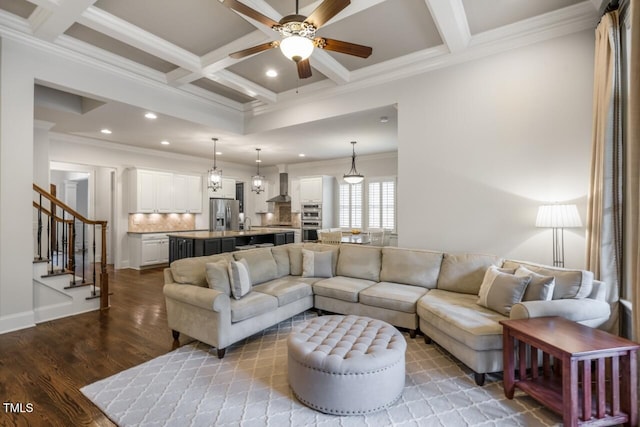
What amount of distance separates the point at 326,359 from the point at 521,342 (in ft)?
4.87

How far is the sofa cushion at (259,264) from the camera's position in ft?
12.7

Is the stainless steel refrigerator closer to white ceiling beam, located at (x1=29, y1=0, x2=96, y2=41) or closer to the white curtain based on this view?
white ceiling beam, located at (x1=29, y1=0, x2=96, y2=41)

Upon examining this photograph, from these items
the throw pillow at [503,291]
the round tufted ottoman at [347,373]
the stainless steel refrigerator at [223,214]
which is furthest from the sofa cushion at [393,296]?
the stainless steel refrigerator at [223,214]

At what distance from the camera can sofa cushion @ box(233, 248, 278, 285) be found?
12.7ft

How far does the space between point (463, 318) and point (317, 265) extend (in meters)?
2.11

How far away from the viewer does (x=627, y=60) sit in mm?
2578

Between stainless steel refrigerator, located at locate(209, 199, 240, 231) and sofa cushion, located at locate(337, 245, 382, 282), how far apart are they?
564 centimetres

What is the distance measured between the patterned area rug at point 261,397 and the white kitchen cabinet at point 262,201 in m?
7.54

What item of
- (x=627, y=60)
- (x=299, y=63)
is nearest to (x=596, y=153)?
(x=627, y=60)

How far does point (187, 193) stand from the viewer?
8.38 metres

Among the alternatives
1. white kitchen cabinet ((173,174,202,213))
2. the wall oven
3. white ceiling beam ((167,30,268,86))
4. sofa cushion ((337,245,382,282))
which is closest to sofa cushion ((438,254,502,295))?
sofa cushion ((337,245,382,282))

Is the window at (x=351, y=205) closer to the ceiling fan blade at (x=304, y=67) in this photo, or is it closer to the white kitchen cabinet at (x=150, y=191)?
the white kitchen cabinet at (x=150, y=191)

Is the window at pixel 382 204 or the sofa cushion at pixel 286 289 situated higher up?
the window at pixel 382 204

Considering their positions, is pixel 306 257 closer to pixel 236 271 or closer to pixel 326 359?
pixel 236 271
